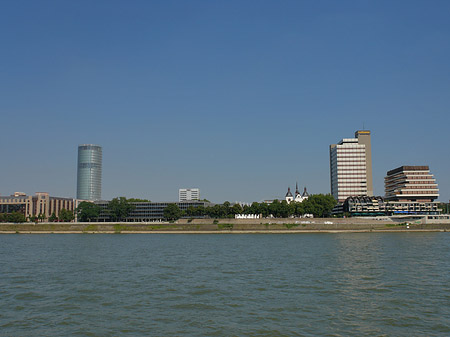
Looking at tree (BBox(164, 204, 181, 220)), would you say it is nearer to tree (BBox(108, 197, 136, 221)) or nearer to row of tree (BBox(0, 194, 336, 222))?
row of tree (BBox(0, 194, 336, 222))

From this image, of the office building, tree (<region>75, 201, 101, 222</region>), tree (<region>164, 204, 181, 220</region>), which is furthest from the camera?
the office building

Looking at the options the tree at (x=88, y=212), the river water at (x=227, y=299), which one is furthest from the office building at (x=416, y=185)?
the river water at (x=227, y=299)

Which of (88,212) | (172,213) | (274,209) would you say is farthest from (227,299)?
(88,212)

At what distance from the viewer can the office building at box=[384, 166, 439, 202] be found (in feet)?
610

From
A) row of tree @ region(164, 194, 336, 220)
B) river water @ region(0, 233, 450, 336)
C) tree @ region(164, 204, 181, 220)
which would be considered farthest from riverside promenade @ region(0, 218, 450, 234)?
river water @ region(0, 233, 450, 336)

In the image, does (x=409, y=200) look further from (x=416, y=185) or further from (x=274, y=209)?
(x=274, y=209)

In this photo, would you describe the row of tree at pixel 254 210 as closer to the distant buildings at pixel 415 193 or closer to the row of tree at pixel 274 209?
the row of tree at pixel 274 209

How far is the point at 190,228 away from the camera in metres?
128

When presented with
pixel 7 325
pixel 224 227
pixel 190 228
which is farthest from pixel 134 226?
pixel 7 325

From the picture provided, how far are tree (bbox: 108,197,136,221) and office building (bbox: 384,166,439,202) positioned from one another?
122 m

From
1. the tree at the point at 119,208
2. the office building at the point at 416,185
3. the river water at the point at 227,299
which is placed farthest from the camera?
the tree at the point at 119,208

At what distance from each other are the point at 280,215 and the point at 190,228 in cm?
4436

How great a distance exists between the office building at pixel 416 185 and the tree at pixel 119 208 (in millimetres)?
121736

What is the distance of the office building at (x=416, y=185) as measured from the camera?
186 m
